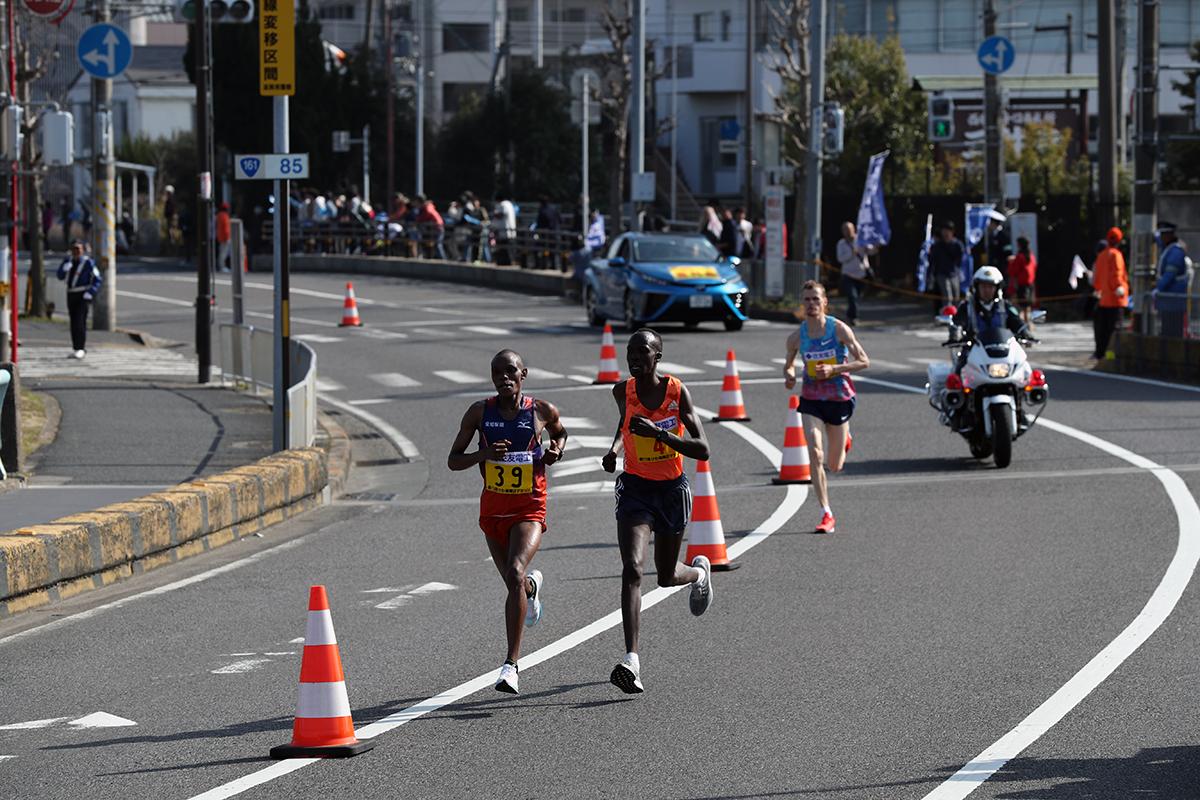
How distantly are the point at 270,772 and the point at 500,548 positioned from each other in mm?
2134

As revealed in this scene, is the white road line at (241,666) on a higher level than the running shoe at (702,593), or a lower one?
lower

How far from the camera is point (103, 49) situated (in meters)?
27.1

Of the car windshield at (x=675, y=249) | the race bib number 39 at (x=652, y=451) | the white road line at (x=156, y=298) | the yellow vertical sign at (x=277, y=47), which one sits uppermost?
the yellow vertical sign at (x=277, y=47)

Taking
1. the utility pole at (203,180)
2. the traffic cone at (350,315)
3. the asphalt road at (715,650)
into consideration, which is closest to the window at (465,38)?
the traffic cone at (350,315)

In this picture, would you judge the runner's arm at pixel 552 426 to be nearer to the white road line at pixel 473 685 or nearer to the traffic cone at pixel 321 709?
the white road line at pixel 473 685

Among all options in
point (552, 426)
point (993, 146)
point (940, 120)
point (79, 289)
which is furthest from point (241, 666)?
point (940, 120)

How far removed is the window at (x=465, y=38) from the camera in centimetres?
8612

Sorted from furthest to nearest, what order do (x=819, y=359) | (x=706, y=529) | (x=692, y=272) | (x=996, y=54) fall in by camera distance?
(x=996, y=54), (x=692, y=272), (x=819, y=359), (x=706, y=529)

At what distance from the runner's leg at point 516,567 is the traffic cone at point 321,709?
4.12 feet

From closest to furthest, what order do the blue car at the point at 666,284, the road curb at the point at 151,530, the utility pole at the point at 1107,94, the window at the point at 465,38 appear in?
1. the road curb at the point at 151,530
2. the blue car at the point at 666,284
3. the utility pole at the point at 1107,94
4. the window at the point at 465,38

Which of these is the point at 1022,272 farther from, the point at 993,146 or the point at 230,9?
the point at 230,9

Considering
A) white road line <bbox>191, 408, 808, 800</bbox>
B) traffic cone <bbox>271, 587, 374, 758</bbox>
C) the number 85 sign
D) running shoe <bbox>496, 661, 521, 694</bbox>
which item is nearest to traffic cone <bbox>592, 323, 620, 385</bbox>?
the number 85 sign

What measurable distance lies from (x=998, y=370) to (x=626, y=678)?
951 cm

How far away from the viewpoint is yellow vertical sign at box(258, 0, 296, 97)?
17.0 metres
